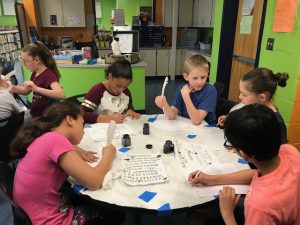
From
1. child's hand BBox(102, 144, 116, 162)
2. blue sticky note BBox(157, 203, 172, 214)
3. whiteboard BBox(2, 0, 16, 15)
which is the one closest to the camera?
blue sticky note BBox(157, 203, 172, 214)

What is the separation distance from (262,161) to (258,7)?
286 cm

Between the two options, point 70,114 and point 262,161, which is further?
point 70,114

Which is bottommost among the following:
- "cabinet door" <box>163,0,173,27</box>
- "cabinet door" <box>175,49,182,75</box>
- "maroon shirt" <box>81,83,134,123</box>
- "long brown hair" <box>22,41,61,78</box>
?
"cabinet door" <box>175,49,182,75</box>

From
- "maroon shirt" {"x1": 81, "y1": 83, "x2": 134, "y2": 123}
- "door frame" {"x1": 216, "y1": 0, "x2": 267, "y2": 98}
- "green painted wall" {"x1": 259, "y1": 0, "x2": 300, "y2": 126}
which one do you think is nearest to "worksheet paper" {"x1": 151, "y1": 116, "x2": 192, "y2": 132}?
"maroon shirt" {"x1": 81, "y1": 83, "x2": 134, "y2": 123}

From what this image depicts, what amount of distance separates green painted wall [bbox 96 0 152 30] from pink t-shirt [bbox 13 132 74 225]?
7890 millimetres

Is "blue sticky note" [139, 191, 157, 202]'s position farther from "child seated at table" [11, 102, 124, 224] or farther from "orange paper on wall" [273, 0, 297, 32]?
"orange paper on wall" [273, 0, 297, 32]

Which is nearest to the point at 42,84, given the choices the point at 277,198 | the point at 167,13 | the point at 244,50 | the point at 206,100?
the point at 206,100

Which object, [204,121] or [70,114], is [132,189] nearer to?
[70,114]

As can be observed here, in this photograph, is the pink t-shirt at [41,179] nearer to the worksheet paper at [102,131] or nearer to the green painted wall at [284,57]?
the worksheet paper at [102,131]

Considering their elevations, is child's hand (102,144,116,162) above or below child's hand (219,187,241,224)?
above

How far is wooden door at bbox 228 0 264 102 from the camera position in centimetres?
319

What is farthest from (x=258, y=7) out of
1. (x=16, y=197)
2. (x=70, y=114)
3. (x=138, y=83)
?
(x=16, y=197)

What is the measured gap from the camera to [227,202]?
0.98m

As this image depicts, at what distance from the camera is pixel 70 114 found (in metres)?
1.21
